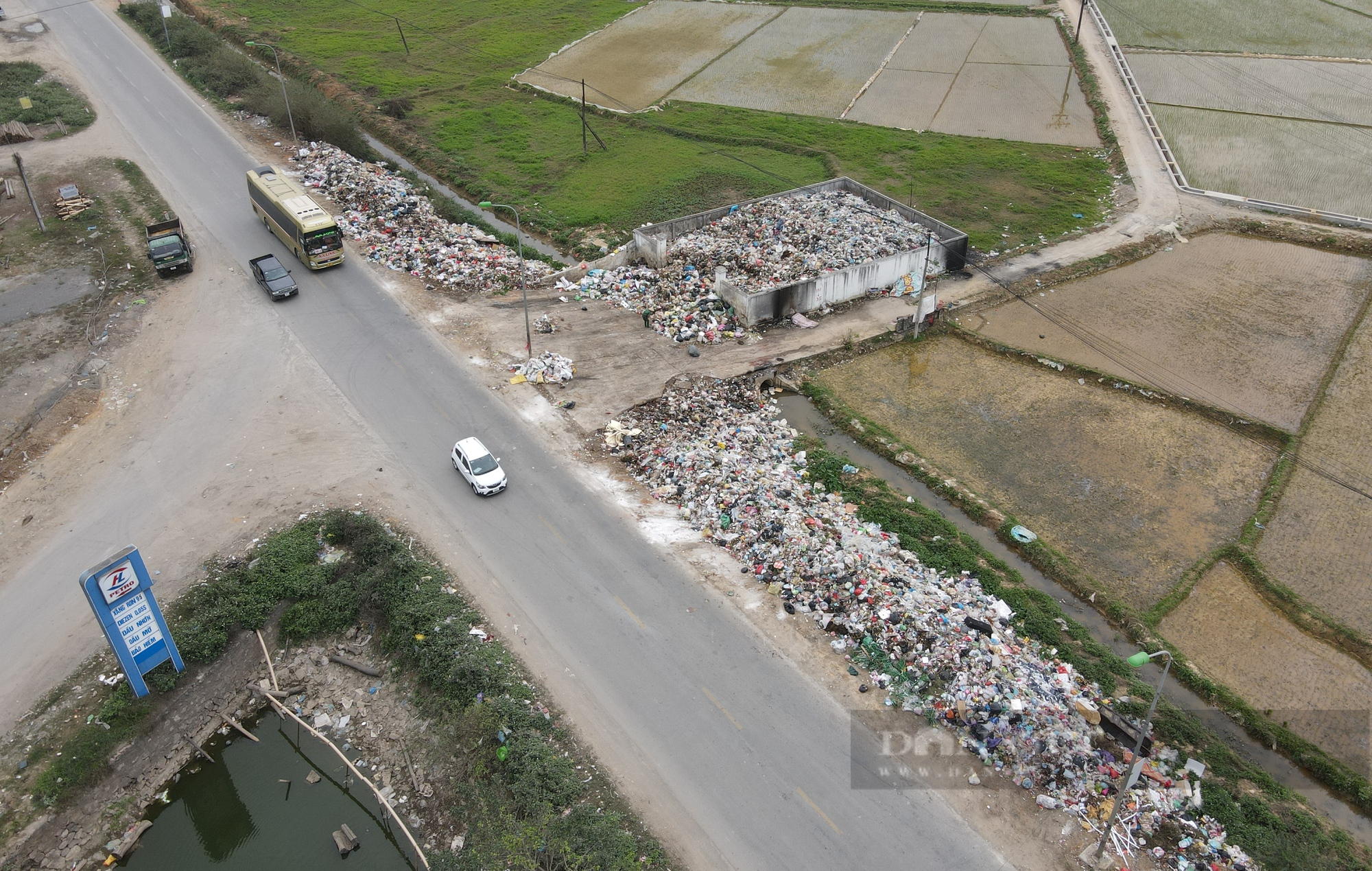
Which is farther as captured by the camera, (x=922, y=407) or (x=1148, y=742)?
(x=922, y=407)

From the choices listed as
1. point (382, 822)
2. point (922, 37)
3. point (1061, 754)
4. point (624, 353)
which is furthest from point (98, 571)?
point (922, 37)

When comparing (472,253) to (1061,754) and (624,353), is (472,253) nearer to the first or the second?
(624,353)

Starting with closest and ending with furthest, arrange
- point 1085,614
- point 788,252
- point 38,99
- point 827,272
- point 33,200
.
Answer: point 1085,614
point 827,272
point 788,252
point 33,200
point 38,99

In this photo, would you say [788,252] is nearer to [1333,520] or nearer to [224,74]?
[1333,520]

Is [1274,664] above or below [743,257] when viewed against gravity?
below

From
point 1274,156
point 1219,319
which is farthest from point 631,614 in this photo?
point 1274,156

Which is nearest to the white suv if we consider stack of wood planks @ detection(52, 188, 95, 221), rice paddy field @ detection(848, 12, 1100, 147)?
stack of wood planks @ detection(52, 188, 95, 221)

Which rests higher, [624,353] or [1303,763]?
[624,353]
